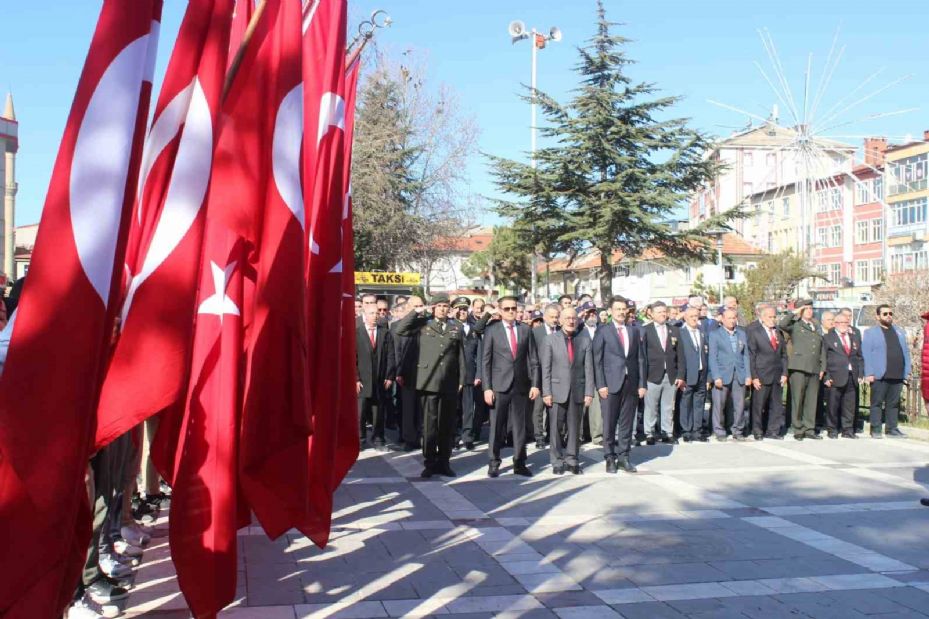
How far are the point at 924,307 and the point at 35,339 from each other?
1920 centimetres

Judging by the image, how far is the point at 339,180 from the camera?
5832 mm

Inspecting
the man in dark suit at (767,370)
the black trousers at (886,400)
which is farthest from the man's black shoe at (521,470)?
the black trousers at (886,400)

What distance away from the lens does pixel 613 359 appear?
11172mm


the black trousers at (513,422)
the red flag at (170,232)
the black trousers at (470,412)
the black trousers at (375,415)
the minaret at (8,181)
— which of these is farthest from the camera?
the minaret at (8,181)

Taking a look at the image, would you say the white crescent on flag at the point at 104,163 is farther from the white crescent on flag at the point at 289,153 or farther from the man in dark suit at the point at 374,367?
the man in dark suit at the point at 374,367

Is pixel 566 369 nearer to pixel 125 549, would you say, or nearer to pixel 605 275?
pixel 125 549

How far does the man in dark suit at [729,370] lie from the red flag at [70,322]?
39.5 feet

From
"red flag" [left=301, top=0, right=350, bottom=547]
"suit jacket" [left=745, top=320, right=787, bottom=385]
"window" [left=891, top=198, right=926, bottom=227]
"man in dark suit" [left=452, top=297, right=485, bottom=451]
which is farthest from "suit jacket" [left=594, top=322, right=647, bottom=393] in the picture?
"window" [left=891, top=198, right=926, bottom=227]

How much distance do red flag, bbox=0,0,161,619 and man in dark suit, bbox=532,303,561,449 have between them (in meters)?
8.17

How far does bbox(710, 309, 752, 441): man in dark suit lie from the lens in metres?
14.2

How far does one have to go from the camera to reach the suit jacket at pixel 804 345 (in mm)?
14508

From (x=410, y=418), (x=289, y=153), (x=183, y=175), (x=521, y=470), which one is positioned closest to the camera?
(x=183, y=175)

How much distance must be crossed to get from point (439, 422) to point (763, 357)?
243 inches

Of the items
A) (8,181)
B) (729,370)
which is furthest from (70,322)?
(8,181)
